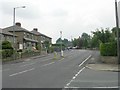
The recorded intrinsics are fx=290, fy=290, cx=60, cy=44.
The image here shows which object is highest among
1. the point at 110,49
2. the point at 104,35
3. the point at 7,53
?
the point at 104,35

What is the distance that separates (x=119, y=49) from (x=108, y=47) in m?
4.24

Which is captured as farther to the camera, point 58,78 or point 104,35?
point 104,35

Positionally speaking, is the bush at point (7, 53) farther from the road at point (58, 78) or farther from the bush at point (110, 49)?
the road at point (58, 78)

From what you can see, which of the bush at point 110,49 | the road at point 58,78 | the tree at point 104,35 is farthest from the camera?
the tree at point 104,35

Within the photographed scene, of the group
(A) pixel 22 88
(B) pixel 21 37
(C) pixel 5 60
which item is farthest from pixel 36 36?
(A) pixel 22 88

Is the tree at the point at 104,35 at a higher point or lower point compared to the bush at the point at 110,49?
higher

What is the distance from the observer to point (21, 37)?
82125 millimetres

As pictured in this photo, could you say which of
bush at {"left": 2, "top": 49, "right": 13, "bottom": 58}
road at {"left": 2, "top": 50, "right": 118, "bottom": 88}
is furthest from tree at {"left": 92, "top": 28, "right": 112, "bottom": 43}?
road at {"left": 2, "top": 50, "right": 118, "bottom": 88}

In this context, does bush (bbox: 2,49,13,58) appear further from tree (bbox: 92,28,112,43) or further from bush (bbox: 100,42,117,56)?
tree (bbox: 92,28,112,43)

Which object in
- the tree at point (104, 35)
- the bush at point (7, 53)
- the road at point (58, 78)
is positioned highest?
the tree at point (104, 35)

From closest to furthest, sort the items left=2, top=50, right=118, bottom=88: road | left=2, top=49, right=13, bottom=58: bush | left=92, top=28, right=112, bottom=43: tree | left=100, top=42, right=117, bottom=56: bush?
left=2, top=50, right=118, bottom=88: road → left=100, top=42, right=117, bottom=56: bush → left=2, top=49, right=13, bottom=58: bush → left=92, top=28, right=112, bottom=43: tree

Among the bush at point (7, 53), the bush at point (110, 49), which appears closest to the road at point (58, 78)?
the bush at point (110, 49)

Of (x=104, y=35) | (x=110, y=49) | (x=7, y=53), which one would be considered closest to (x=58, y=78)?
(x=110, y=49)

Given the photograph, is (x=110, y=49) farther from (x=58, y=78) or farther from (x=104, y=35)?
(x=104, y=35)
